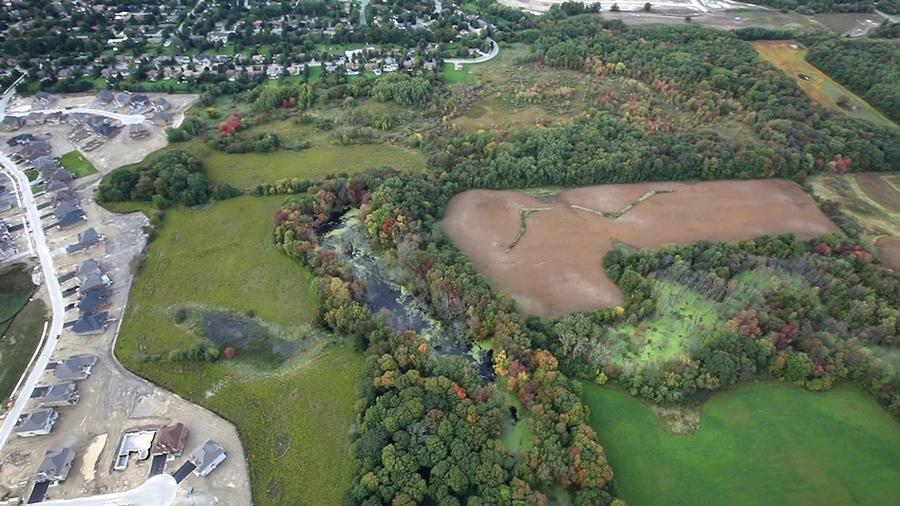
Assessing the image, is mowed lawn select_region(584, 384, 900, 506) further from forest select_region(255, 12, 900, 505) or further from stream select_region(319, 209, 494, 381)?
stream select_region(319, 209, 494, 381)

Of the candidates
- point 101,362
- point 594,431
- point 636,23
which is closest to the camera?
point 594,431

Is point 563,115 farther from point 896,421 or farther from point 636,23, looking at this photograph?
point 896,421

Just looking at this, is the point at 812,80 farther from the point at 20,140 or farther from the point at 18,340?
the point at 20,140

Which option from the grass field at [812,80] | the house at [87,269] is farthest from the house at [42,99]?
the grass field at [812,80]

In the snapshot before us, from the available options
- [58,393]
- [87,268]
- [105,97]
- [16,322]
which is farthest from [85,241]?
[105,97]

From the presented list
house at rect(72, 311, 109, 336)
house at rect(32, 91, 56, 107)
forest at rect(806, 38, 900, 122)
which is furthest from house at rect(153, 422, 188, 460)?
forest at rect(806, 38, 900, 122)

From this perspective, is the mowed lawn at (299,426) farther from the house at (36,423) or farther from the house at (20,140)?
the house at (20,140)

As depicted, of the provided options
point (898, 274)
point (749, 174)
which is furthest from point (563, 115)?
point (898, 274)

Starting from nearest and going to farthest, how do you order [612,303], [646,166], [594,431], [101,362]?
[594,431], [101,362], [612,303], [646,166]
